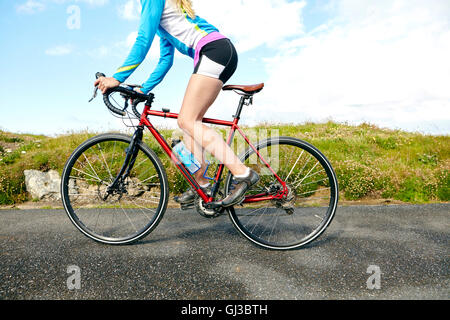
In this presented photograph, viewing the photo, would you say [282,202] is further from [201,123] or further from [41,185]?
[41,185]

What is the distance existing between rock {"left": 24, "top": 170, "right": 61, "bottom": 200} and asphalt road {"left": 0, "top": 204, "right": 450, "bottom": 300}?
1.92 metres

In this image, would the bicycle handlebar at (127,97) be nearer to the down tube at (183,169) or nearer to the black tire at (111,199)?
the down tube at (183,169)

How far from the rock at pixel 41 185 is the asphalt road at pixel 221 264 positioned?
192 centimetres

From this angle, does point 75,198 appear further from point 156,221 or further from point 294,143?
point 294,143

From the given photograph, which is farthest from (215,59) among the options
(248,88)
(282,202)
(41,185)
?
(41,185)

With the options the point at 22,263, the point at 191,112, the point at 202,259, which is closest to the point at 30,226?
the point at 22,263

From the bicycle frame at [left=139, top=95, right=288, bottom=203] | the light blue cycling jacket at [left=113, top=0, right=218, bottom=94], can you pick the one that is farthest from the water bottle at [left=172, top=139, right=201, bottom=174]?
the light blue cycling jacket at [left=113, top=0, right=218, bottom=94]

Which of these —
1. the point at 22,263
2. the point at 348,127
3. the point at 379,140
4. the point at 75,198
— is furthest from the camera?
the point at 348,127

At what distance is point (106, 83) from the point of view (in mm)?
3078

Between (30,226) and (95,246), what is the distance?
151 centimetres

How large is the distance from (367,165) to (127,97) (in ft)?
18.6

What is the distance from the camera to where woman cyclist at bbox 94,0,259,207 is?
307cm

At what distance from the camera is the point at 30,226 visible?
431cm
